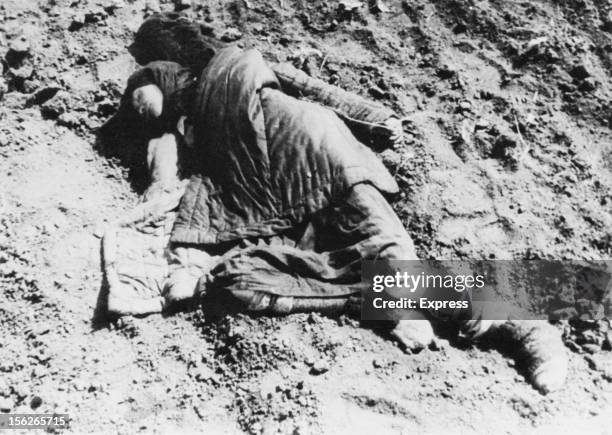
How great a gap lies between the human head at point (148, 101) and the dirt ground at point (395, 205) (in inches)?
21.2

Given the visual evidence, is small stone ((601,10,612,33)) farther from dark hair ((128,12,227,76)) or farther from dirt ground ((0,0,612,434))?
dark hair ((128,12,227,76))

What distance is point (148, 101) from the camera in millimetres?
3555

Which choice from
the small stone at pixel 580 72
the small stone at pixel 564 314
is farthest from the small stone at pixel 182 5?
the small stone at pixel 564 314

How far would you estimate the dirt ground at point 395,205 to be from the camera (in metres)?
2.54

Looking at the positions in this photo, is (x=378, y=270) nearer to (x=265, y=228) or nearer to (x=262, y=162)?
(x=265, y=228)

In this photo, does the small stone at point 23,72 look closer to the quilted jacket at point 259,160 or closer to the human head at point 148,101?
the human head at point 148,101

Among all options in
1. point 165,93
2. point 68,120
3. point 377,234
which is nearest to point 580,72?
point 377,234

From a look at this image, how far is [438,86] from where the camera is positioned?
3.79 m

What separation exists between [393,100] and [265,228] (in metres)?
1.46
